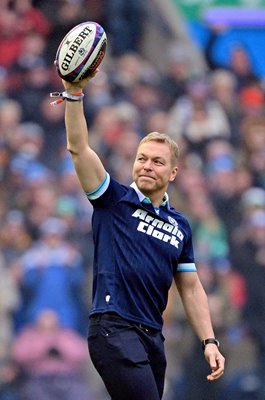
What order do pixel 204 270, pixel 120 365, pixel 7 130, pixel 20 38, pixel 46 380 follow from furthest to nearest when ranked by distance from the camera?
pixel 20 38
pixel 7 130
pixel 204 270
pixel 46 380
pixel 120 365

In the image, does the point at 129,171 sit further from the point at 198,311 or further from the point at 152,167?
the point at 152,167

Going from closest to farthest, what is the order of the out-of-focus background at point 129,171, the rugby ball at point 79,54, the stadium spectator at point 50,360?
1. the rugby ball at point 79,54
2. the stadium spectator at point 50,360
3. the out-of-focus background at point 129,171

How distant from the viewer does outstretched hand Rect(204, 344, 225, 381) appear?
5.64m

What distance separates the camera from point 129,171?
11.4 meters

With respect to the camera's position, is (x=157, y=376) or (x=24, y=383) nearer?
(x=157, y=376)

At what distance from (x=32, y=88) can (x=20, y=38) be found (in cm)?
87

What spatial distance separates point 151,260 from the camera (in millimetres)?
5531

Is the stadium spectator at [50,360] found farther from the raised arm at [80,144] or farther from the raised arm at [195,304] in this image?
the raised arm at [80,144]

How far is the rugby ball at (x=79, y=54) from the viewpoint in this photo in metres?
5.15

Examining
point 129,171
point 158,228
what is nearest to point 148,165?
point 158,228

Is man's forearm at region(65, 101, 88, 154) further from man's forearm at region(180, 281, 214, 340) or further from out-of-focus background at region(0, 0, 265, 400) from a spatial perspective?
out-of-focus background at region(0, 0, 265, 400)

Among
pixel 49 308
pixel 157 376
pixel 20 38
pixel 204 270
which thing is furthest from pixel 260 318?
pixel 157 376

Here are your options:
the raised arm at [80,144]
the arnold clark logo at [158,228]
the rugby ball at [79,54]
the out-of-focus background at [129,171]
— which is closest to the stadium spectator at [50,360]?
the out-of-focus background at [129,171]

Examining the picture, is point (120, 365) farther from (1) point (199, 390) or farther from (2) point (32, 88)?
(2) point (32, 88)
